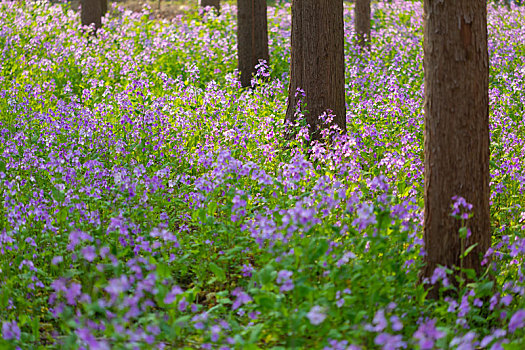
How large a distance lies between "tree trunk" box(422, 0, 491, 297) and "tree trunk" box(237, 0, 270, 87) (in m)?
6.47

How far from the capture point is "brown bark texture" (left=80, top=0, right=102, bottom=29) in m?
13.8

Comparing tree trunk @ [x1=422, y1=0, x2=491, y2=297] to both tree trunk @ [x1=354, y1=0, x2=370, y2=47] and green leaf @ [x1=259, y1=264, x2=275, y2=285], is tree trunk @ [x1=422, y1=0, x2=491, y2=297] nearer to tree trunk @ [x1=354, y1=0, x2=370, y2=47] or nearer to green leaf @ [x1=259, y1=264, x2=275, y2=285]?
green leaf @ [x1=259, y1=264, x2=275, y2=285]

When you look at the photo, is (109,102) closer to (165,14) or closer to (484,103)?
(484,103)

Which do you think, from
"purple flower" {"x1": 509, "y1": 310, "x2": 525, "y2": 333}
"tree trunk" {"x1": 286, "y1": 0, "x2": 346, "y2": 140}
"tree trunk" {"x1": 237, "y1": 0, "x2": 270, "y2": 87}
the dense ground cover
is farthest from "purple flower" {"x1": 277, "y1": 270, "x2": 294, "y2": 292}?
"tree trunk" {"x1": 237, "y1": 0, "x2": 270, "y2": 87}

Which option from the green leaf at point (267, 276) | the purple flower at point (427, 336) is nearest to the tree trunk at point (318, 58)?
the green leaf at point (267, 276)

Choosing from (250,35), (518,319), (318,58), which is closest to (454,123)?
(518,319)

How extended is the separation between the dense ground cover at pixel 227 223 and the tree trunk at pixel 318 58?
397 millimetres

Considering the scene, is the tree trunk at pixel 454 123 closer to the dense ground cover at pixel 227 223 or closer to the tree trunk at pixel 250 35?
the dense ground cover at pixel 227 223

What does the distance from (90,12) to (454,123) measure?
11.7 m

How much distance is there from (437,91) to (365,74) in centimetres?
631

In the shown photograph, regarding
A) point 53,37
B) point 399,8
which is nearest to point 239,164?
point 53,37

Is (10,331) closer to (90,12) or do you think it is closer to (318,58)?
(318,58)

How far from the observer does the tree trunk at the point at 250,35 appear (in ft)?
33.3

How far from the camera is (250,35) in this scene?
10.2m
